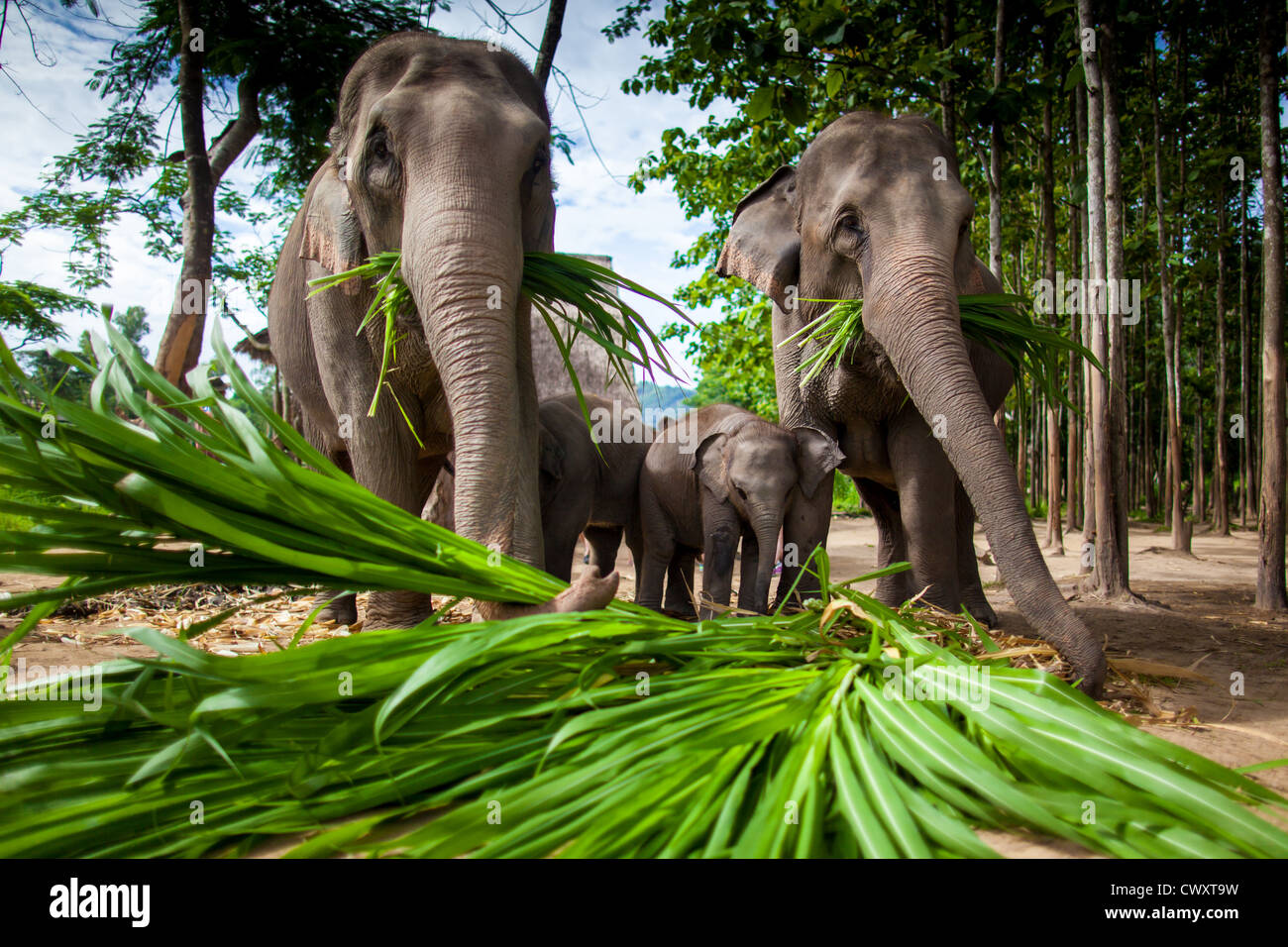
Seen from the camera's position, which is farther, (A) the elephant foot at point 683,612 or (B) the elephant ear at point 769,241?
(A) the elephant foot at point 683,612

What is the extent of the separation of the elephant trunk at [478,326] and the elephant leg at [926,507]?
95.6 inches

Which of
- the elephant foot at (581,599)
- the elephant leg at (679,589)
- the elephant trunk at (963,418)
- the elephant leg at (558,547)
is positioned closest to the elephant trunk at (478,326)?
the elephant foot at (581,599)

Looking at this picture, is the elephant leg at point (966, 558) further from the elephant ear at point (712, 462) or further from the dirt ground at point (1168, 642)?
the elephant ear at point (712, 462)

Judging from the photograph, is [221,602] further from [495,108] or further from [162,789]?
[162,789]

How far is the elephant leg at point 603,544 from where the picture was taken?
341 inches

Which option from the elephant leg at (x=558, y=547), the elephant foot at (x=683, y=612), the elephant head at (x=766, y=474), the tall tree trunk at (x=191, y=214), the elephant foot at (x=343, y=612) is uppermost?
the tall tree trunk at (x=191, y=214)

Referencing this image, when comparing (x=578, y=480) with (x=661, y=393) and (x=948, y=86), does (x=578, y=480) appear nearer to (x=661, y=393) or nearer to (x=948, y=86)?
(x=661, y=393)

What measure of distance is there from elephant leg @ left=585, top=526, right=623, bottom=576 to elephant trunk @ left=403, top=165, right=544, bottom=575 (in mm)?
4775

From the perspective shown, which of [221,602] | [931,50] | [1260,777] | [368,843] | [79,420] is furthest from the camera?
[931,50]

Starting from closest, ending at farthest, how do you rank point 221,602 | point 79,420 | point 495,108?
point 79,420 → point 495,108 → point 221,602

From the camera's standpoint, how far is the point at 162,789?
1.63m

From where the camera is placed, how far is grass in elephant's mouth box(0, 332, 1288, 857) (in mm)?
1484
